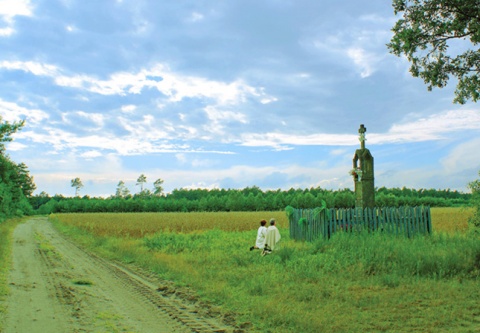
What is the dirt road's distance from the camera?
741cm

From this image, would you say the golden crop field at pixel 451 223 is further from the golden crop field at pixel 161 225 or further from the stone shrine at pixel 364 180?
the golden crop field at pixel 161 225

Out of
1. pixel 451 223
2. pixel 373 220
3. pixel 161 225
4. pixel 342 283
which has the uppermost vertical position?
pixel 373 220

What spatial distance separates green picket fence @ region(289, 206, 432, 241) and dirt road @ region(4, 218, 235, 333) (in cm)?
791

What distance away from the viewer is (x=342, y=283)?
1054 cm

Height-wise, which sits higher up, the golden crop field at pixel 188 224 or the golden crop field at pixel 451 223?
the golden crop field at pixel 451 223

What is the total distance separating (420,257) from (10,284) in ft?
35.3

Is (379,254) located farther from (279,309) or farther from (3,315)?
(3,315)

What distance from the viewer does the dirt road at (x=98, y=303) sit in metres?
7.41

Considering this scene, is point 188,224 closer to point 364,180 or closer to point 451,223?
point 451,223

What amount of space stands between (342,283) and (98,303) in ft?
18.3

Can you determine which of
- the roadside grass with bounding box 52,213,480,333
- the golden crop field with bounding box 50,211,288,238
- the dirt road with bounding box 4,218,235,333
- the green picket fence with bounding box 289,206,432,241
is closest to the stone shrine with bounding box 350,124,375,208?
the green picket fence with bounding box 289,206,432,241

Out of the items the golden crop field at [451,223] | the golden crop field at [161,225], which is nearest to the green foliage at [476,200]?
the golden crop field at [451,223]

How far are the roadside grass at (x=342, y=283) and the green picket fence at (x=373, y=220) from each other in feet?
5.70

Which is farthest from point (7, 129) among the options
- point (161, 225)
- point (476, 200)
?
point (476, 200)
